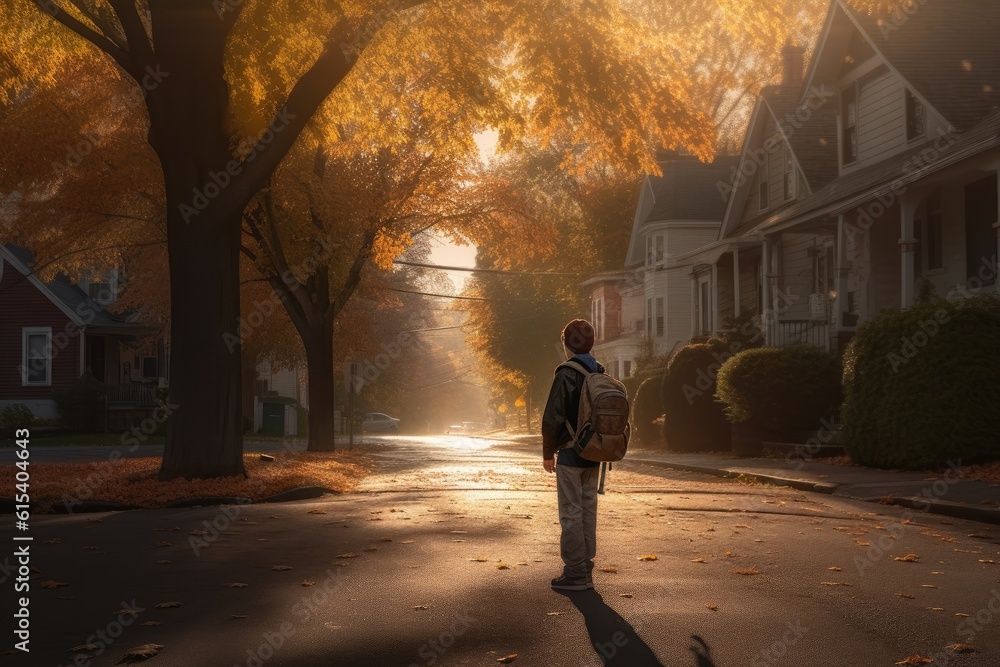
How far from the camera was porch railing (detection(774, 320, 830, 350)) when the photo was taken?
94.0 feet

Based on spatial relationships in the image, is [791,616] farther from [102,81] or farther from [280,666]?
[102,81]

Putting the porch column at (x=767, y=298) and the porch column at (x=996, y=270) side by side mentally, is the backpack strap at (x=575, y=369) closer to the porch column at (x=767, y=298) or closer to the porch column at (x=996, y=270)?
the porch column at (x=996, y=270)

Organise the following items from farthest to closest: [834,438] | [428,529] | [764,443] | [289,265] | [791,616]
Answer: [289,265]
[764,443]
[834,438]
[428,529]
[791,616]

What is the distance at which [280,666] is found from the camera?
566cm

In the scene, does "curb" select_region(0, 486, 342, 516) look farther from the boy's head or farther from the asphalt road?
the boy's head

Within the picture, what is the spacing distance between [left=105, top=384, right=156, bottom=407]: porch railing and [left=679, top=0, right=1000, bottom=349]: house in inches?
986

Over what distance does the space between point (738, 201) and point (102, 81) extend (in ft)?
69.5

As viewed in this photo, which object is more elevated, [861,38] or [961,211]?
[861,38]

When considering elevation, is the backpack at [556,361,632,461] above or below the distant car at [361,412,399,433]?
above

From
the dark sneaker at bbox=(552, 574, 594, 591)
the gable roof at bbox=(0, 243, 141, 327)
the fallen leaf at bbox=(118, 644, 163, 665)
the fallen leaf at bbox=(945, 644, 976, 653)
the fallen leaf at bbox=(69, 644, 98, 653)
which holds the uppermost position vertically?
the gable roof at bbox=(0, 243, 141, 327)

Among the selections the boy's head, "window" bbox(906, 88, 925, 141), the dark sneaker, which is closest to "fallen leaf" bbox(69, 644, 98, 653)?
the dark sneaker

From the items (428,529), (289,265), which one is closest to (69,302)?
(289,265)

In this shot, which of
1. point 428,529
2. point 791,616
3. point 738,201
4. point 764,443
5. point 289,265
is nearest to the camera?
point 791,616

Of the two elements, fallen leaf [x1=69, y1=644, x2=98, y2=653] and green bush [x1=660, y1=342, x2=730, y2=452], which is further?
green bush [x1=660, y1=342, x2=730, y2=452]
